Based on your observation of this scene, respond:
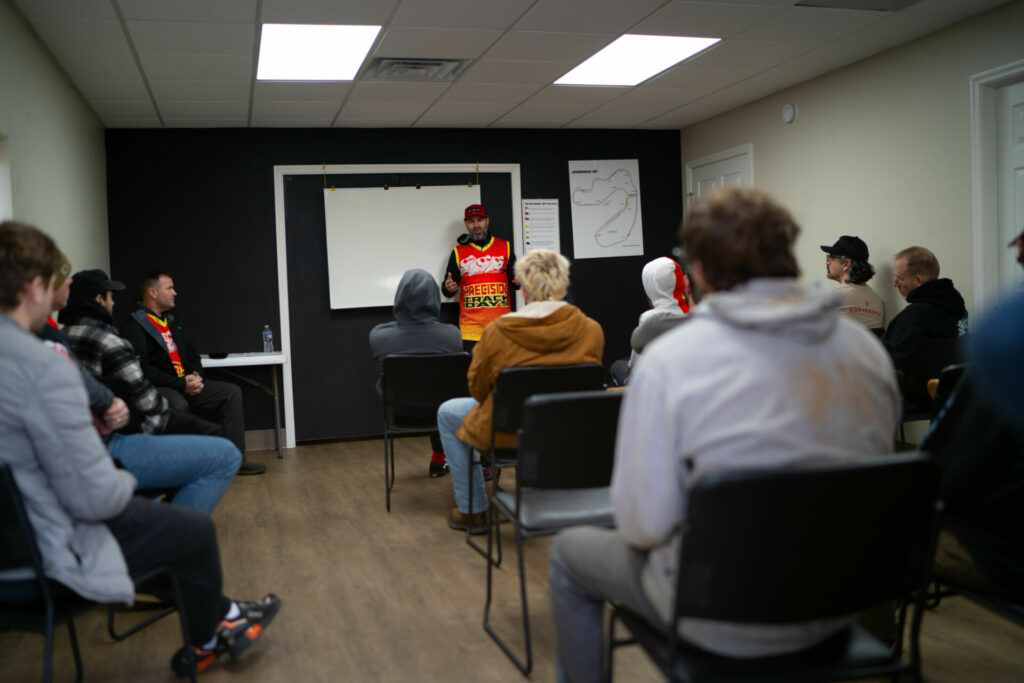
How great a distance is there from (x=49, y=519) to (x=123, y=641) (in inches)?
43.6

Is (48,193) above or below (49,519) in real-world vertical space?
above

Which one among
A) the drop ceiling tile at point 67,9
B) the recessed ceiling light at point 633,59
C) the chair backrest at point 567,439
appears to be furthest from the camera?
the recessed ceiling light at point 633,59

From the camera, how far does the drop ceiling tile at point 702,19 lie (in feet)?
12.7

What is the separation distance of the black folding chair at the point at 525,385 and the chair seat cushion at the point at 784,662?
4.85ft

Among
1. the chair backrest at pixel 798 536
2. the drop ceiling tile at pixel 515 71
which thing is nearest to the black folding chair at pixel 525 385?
the chair backrest at pixel 798 536

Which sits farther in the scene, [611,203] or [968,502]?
[611,203]

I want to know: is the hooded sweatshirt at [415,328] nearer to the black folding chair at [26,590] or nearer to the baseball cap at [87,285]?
the baseball cap at [87,285]

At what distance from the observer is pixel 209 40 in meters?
4.00

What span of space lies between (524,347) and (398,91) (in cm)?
288

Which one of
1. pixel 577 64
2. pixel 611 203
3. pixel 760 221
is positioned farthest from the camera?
pixel 611 203

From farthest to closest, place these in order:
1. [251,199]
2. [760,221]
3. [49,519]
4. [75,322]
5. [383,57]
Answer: [251,199] → [383,57] → [75,322] → [49,519] → [760,221]

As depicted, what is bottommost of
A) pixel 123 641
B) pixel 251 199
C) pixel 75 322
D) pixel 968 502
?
pixel 123 641

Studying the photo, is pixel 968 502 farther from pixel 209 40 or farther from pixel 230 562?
pixel 209 40

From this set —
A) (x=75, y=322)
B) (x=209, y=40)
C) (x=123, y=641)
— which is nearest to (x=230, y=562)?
(x=123, y=641)
